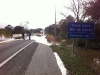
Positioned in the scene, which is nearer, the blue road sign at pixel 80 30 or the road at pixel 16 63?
the road at pixel 16 63

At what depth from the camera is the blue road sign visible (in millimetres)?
15094

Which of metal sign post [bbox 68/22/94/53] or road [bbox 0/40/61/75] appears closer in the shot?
road [bbox 0/40/61/75]

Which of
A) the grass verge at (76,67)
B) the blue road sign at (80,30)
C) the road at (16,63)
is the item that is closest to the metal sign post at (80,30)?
the blue road sign at (80,30)

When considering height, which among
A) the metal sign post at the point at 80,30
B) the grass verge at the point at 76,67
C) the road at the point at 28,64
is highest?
the metal sign post at the point at 80,30

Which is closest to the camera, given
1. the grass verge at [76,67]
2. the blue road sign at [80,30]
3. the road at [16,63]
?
the road at [16,63]

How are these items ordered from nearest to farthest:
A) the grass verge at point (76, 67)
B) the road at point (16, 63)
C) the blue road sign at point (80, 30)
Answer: the road at point (16, 63) < the grass verge at point (76, 67) < the blue road sign at point (80, 30)

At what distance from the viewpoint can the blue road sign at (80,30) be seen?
15094 mm

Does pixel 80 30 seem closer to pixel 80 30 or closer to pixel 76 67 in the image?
pixel 80 30

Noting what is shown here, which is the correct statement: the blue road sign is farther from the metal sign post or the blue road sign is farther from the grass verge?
the grass verge

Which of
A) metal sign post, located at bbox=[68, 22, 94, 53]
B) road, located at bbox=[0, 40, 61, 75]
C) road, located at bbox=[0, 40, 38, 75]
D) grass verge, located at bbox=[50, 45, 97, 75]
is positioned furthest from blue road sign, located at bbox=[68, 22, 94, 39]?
road, located at bbox=[0, 40, 38, 75]

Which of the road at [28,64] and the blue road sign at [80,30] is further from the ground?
the blue road sign at [80,30]

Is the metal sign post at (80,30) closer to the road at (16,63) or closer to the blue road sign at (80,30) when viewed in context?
the blue road sign at (80,30)

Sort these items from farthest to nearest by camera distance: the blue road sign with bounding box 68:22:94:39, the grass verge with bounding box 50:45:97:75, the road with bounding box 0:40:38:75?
the blue road sign with bounding box 68:22:94:39 < the grass verge with bounding box 50:45:97:75 < the road with bounding box 0:40:38:75

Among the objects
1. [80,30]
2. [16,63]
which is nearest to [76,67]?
[16,63]
